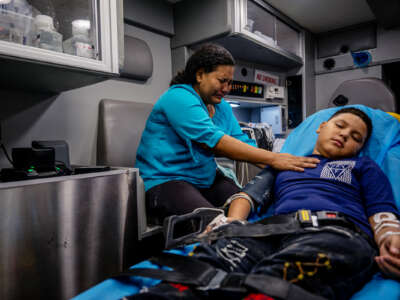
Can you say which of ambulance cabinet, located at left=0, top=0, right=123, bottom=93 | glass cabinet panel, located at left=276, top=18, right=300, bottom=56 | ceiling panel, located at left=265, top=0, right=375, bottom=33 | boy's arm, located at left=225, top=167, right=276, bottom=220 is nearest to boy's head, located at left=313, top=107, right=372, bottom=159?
boy's arm, located at left=225, top=167, right=276, bottom=220

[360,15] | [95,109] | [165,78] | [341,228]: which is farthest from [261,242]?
[360,15]

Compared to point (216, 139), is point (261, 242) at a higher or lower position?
lower

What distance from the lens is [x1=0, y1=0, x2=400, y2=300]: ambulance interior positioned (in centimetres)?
89

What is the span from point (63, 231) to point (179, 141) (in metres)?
0.64

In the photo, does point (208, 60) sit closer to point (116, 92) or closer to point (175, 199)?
point (175, 199)

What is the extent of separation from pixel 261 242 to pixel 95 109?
56.1 inches

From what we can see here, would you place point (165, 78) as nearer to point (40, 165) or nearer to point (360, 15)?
point (40, 165)

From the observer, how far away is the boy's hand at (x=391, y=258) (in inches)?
26.7

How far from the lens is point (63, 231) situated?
93 cm

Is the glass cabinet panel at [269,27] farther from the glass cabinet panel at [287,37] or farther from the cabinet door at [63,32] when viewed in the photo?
the cabinet door at [63,32]

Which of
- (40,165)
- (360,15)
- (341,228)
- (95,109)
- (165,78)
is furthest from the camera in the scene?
(360,15)

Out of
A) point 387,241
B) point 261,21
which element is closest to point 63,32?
point 387,241

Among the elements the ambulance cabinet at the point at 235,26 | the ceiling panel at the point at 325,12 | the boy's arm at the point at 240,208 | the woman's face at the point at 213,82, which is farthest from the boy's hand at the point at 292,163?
the ceiling panel at the point at 325,12

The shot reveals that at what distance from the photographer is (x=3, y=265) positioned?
2.61 ft
